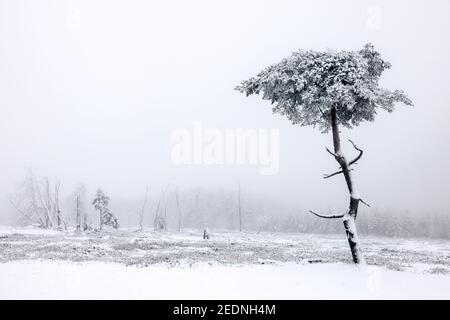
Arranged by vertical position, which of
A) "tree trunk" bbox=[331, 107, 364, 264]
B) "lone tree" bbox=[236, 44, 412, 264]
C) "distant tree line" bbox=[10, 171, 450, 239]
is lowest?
"distant tree line" bbox=[10, 171, 450, 239]

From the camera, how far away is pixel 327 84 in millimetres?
16406

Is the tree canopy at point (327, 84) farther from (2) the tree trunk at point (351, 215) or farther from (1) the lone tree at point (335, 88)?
(2) the tree trunk at point (351, 215)

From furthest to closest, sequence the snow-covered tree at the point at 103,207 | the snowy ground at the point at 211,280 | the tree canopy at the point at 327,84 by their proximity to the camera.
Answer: the snow-covered tree at the point at 103,207 → the tree canopy at the point at 327,84 → the snowy ground at the point at 211,280

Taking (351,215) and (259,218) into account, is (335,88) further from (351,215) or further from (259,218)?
(259,218)

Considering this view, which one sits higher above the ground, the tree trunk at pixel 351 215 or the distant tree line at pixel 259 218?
the tree trunk at pixel 351 215

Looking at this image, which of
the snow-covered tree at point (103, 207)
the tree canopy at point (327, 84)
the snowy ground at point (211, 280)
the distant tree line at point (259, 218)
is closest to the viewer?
the snowy ground at point (211, 280)

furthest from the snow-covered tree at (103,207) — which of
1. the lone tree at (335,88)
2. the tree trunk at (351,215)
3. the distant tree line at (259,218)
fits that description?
the tree trunk at (351,215)

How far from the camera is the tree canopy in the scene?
52.6ft

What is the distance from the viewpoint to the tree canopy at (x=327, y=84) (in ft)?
52.6

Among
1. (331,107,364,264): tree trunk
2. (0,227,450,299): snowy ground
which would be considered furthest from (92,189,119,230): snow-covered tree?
(331,107,364,264): tree trunk

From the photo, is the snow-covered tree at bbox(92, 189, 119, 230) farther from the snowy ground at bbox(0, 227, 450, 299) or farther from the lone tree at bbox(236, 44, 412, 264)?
the lone tree at bbox(236, 44, 412, 264)

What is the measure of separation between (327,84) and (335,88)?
2.03 ft

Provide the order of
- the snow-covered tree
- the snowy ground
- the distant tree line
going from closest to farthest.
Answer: the snowy ground → the snow-covered tree → the distant tree line
